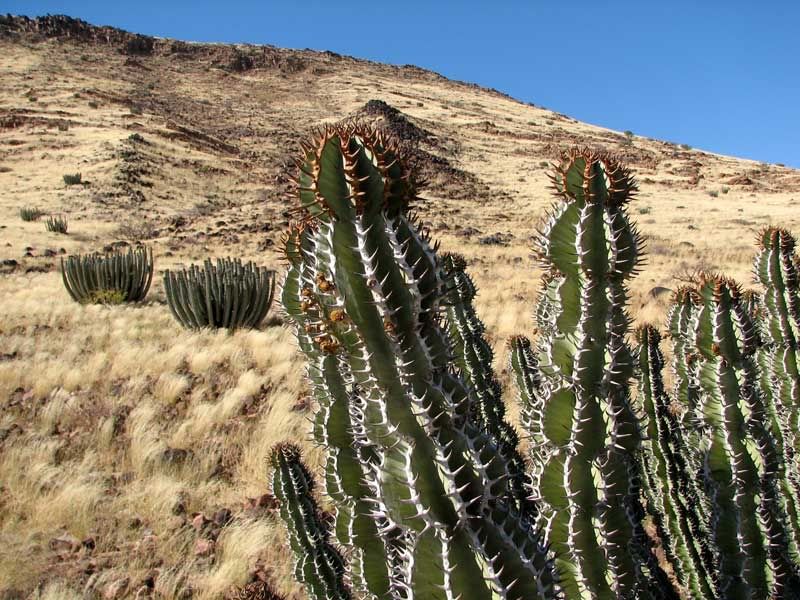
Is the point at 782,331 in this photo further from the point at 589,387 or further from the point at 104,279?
the point at 104,279

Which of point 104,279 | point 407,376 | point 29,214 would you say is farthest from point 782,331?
point 29,214

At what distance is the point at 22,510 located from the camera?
4270 mm

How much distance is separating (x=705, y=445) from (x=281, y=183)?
30.6 metres

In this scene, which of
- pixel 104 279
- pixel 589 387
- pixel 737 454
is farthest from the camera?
pixel 104 279

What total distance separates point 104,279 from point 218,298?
10.5ft

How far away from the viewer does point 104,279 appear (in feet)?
37.3

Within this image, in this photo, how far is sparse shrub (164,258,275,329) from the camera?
9.57m

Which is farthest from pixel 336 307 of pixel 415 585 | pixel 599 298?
pixel 599 298

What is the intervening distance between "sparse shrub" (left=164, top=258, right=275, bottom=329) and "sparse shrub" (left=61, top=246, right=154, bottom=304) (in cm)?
211

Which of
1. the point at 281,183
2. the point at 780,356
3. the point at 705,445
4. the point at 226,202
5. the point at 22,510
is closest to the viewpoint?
the point at 705,445

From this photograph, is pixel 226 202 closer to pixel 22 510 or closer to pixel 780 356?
pixel 22 510

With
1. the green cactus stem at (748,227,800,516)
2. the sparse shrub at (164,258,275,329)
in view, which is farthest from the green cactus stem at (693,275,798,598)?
the sparse shrub at (164,258,275,329)

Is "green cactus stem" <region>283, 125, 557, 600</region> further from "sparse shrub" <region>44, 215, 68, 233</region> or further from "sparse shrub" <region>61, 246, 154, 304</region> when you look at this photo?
"sparse shrub" <region>44, 215, 68, 233</region>

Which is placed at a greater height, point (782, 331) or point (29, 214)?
point (29, 214)
